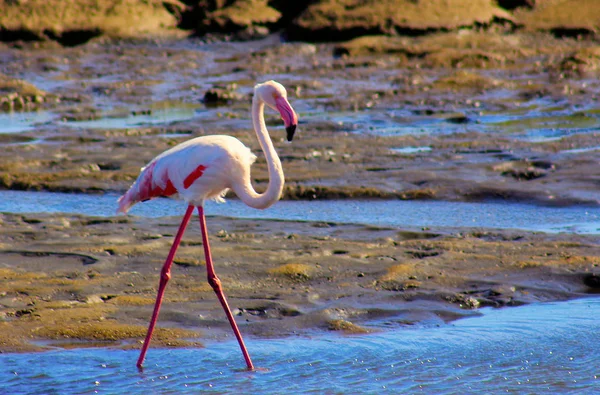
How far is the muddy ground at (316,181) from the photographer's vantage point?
20.9 feet

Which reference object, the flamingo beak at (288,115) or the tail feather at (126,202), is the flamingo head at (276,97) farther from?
the tail feather at (126,202)

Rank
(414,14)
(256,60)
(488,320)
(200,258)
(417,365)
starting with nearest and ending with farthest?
(417,365)
(488,320)
(200,258)
(256,60)
(414,14)

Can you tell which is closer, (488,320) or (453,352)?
(453,352)

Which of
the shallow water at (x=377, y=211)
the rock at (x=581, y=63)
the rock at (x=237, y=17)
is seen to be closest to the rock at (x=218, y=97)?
the rock at (x=581, y=63)

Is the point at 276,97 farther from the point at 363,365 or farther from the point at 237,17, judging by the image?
the point at 237,17

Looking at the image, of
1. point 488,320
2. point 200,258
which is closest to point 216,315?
point 200,258

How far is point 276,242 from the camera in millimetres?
7750

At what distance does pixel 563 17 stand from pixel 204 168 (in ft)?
61.0

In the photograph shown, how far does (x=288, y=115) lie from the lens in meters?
5.54

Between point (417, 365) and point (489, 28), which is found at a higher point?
point (489, 28)

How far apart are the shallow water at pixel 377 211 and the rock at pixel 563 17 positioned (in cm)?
1430

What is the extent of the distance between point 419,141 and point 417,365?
6848 mm

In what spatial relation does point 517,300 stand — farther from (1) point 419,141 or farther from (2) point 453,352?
(1) point 419,141

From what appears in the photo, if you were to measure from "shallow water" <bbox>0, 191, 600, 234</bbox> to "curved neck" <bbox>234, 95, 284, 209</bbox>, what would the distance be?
274 cm
